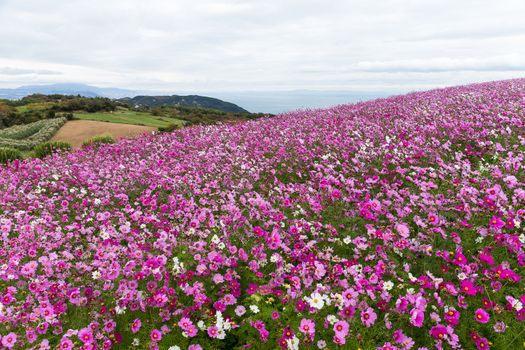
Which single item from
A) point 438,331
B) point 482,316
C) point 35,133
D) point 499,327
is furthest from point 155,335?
point 35,133

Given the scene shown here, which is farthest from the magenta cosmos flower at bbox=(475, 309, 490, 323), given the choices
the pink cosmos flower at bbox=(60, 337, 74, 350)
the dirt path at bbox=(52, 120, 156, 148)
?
the dirt path at bbox=(52, 120, 156, 148)

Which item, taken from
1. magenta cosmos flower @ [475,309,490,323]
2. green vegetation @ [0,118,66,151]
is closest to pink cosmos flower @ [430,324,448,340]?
magenta cosmos flower @ [475,309,490,323]

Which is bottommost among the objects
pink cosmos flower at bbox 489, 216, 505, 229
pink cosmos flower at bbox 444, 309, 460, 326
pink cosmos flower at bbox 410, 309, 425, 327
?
pink cosmos flower at bbox 444, 309, 460, 326

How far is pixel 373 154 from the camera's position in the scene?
28.3 feet

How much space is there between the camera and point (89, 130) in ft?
90.5

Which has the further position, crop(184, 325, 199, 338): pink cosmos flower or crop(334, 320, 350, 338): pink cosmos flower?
crop(184, 325, 199, 338): pink cosmos flower

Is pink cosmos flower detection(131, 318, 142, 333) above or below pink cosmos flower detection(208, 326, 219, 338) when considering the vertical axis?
above

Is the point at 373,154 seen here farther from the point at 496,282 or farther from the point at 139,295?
the point at 139,295

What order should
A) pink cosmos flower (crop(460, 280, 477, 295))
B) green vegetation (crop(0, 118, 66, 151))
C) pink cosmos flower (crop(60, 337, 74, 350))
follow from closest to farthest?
pink cosmos flower (crop(60, 337, 74, 350)) < pink cosmos flower (crop(460, 280, 477, 295)) < green vegetation (crop(0, 118, 66, 151))

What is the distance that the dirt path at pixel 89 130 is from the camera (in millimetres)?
25547

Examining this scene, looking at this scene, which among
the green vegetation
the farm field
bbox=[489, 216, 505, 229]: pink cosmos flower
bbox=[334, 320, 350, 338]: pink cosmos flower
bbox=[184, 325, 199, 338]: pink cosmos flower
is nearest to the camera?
bbox=[334, 320, 350, 338]: pink cosmos flower

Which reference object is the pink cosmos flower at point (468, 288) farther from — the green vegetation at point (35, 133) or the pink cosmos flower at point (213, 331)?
the green vegetation at point (35, 133)

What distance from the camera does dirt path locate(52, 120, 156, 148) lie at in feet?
83.8

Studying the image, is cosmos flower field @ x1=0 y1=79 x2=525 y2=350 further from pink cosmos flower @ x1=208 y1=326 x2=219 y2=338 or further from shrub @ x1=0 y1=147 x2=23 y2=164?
shrub @ x1=0 y1=147 x2=23 y2=164
